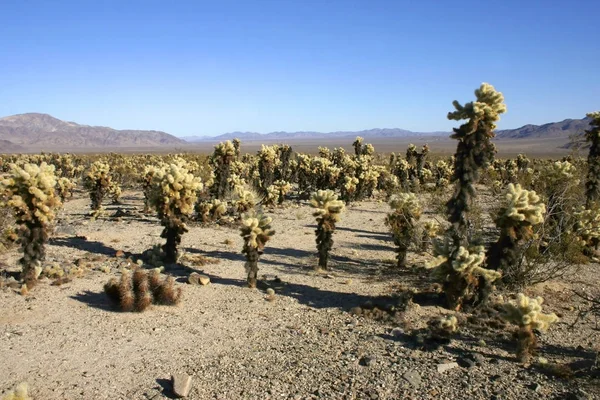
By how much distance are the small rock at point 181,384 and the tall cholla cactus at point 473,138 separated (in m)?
6.39

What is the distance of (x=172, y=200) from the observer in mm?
12719

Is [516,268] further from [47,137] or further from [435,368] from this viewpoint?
[47,137]

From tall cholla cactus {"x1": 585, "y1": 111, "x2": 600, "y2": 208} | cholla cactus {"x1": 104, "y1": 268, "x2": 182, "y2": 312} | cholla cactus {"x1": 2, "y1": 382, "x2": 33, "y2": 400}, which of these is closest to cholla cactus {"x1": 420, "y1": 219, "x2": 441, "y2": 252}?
tall cholla cactus {"x1": 585, "y1": 111, "x2": 600, "y2": 208}

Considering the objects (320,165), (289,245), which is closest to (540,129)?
(320,165)

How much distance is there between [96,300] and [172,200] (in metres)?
3.66

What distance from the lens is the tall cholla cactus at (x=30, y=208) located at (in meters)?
10.5

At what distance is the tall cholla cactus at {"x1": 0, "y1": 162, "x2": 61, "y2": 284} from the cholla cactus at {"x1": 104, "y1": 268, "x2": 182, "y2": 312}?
91.4 inches

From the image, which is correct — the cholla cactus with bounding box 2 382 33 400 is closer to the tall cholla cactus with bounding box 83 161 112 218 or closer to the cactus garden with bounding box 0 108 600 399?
the cactus garden with bounding box 0 108 600 399

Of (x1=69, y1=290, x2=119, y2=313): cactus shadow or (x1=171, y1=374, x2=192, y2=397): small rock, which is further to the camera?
(x1=69, y1=290, x2=119, y2=313): cactus shadow

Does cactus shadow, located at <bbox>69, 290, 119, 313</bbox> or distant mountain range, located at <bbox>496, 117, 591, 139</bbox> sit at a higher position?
distant mountain range, located at <bbox>496, 117, 591, 139</bbox>

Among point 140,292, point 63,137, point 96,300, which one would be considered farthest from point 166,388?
point 63,137

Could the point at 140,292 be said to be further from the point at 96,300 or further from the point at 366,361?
the point at 366,361

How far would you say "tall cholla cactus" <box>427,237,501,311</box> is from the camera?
916cm

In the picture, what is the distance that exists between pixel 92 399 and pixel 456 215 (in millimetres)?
7946
